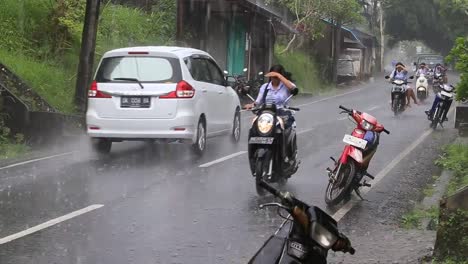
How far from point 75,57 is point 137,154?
7.54 m

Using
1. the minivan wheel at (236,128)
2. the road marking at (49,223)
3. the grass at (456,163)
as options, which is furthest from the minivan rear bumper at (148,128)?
the grass at (456,163)

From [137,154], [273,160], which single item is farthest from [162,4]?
[273,160]

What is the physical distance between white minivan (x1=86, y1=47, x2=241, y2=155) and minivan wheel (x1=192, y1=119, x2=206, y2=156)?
0.06 ft

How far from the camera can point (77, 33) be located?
2025 cm

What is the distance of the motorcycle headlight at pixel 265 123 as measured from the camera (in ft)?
30.2

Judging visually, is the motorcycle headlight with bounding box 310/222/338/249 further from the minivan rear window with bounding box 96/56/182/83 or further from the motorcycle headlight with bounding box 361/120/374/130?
the minivan rear window with bounding box 96/56/182/83

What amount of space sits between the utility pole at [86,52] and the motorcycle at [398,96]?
9748 millimetres

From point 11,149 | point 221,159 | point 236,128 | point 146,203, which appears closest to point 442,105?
point 236,128

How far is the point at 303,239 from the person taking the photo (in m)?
3.50

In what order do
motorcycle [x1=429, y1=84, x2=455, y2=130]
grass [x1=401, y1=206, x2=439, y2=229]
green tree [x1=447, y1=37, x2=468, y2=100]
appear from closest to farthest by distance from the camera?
grass [x1=401, y1=206, x2=439, y2=229] → green tree [x1=447, y1=37, x2=468, y2=100] → motorcycle [x1=429, y1=84, x2=455, y2=130]

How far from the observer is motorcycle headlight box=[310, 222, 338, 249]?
11.2 feet

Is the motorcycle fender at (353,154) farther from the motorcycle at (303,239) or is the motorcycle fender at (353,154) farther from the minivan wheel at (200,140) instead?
the motorcycle at (303,239)

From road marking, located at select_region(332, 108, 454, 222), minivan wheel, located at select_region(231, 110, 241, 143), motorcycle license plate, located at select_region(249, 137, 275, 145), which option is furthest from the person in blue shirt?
minivan wheel, located at select_region(231, 110, 241, 143)

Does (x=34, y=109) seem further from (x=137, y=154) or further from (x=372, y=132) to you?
(x=372, y=132)
